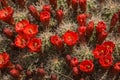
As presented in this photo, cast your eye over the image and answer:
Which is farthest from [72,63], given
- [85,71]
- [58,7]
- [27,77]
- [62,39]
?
A: [58,7]

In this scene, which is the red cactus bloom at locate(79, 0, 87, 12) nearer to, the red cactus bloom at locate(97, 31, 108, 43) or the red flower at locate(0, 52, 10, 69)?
the red cactus bloom at locate(97, 31, 108, 43)

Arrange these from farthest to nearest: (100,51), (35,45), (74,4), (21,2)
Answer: (21,2)
(74,4)
(35,45)
(100,51)

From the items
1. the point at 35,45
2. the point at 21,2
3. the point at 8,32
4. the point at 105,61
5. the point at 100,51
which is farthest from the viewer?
the point at 21,2

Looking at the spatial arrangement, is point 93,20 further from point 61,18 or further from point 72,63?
point 72,63

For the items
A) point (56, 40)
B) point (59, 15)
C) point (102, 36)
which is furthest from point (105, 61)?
point (59, 15)

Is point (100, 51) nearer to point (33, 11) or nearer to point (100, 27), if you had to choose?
point (100, 27)

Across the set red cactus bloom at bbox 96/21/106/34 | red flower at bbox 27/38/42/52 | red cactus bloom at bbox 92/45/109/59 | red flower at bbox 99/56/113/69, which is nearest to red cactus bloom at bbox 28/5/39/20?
red flower at bbox 27/38/42/52
